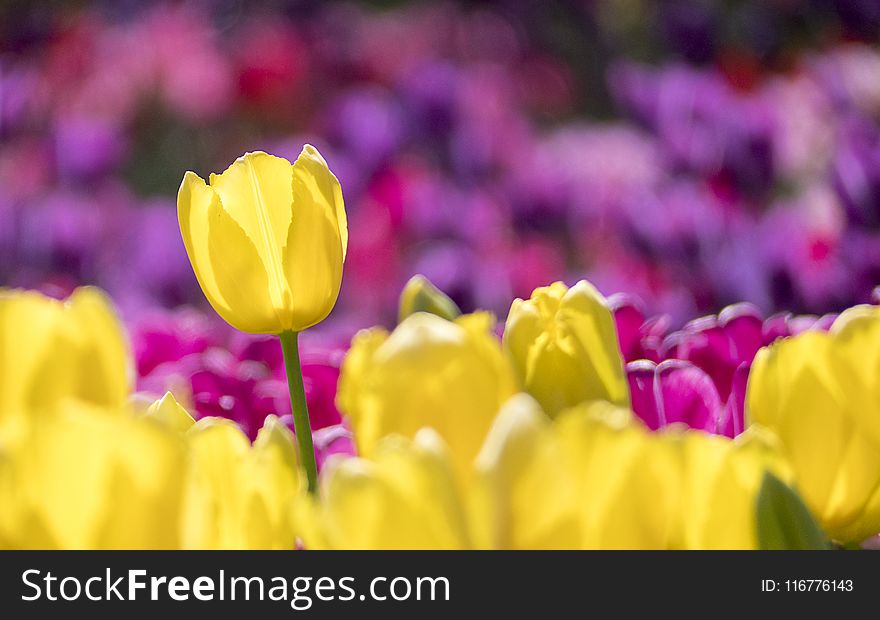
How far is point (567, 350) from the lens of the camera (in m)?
0.28

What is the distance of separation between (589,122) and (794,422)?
226cm

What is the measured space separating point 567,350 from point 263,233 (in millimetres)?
90

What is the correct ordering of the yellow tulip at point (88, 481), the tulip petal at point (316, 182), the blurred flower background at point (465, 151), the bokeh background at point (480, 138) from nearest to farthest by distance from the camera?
the yellow tulip at point (88, 481) → the tulip petal at point (316, 182) → the blurred flower background at point (465, 151) → the bokeh background at point (480, 138)

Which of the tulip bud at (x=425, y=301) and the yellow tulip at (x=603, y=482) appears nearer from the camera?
the yellow tulip at (x=603, y=482)

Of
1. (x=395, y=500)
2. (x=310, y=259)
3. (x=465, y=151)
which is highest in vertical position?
(x=465, y=151)

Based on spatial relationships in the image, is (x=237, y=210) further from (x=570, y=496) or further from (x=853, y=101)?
(x=853, y=101)

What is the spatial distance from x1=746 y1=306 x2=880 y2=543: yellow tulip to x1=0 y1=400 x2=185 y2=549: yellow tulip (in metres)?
0.14

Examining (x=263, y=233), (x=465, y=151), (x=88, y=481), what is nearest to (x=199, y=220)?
(x=263, y=233)

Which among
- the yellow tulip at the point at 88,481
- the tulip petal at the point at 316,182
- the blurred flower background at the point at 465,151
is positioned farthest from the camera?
the blurred flower background at the point at 465,151

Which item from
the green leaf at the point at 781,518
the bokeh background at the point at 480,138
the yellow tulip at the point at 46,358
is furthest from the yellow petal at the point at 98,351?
the bokeh background at the point at 480,138

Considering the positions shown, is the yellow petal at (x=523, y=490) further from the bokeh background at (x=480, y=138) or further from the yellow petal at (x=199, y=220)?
the bokeh background at (x=480, y=138)

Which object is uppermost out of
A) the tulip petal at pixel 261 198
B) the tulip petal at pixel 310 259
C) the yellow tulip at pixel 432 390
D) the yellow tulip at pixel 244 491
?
the tulip petal at pixel 261 198

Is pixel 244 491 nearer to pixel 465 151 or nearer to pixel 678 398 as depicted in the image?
pixel 678 398

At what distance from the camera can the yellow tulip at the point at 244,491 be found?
237mm
